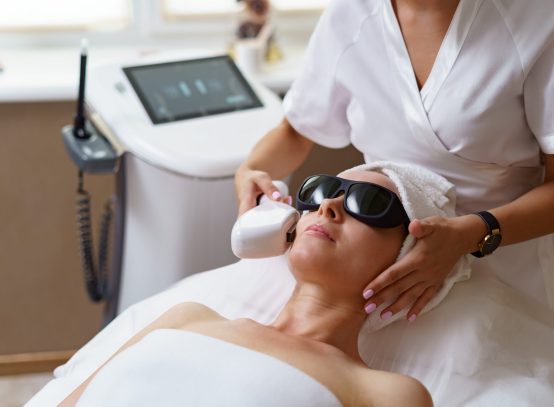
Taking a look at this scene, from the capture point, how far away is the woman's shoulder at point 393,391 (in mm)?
1149

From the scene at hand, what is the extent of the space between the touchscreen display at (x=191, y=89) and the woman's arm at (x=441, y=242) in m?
0.73

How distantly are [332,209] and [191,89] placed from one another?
2.28 feet

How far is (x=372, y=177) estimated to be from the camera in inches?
54.3

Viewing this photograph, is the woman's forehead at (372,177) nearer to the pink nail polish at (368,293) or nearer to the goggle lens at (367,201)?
the goggle lens at (367,201)

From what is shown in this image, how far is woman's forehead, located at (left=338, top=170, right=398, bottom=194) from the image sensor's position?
1365 mm

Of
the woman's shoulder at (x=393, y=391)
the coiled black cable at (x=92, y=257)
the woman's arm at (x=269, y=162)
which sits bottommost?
the coiled black cable at (x=92, y=257)

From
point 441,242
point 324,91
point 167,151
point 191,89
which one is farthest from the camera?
point 191,89

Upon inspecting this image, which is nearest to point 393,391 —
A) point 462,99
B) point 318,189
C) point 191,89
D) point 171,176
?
point 318,189

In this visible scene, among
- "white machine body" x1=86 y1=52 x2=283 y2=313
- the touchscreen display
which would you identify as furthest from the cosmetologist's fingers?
the touchscreen display

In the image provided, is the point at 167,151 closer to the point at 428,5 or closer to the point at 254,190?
the point at 254,190

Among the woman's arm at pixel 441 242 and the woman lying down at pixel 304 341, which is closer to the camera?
the woman lying down at pixel 304 341

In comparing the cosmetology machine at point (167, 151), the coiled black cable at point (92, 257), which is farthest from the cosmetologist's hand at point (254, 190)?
the coiled black cable at point (92, 257)

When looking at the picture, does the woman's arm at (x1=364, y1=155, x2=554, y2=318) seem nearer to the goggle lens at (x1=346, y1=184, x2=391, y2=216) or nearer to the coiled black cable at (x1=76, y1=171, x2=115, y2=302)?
the goggle lens at (x1=346, y1=184, x2=391, y2=216)

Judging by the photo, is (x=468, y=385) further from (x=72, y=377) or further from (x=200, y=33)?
(x=200, y=33)
